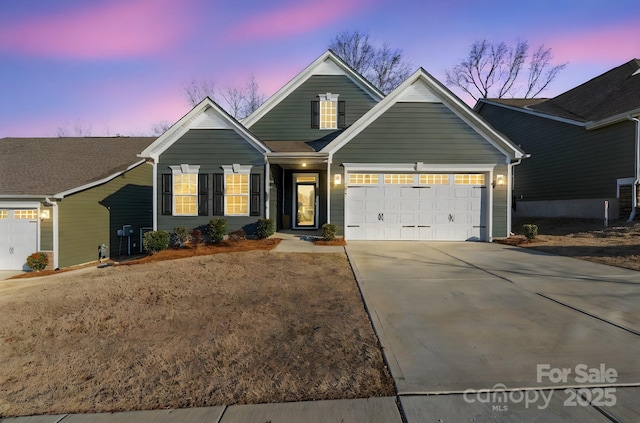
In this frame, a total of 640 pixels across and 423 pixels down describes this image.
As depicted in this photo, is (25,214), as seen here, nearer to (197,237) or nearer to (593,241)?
(197,237)

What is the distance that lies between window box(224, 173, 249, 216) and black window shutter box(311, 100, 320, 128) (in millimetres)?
4664

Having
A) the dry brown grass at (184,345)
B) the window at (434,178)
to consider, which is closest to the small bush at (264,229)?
the dry brown grass at (184,345)

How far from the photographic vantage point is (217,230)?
10438 mm

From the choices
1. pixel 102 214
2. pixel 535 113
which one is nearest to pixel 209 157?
pixel 102 214

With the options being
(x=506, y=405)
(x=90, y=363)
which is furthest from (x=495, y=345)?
(x=90, y=363)

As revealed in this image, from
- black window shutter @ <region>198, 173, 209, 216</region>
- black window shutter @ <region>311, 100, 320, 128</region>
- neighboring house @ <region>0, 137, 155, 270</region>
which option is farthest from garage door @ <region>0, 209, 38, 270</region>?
black window shutter @ <region>311, 100, 320, 128</region>

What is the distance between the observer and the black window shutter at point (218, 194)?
11.7 m

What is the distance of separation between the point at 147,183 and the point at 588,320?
19169 millimetres

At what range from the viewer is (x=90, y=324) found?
167 inches

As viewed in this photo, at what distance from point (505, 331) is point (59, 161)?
1980 centimetres

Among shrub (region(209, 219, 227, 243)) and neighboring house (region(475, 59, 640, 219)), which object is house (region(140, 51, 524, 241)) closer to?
shrub (region(209, 219, 227, 243))

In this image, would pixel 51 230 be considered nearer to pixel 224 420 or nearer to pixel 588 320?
pixel 224 420

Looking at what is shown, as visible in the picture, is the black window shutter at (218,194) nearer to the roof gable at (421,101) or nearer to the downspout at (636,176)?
the roof gable at (421,101)

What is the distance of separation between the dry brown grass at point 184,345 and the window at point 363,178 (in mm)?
5742
